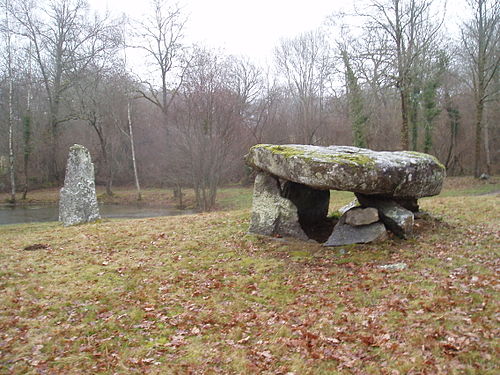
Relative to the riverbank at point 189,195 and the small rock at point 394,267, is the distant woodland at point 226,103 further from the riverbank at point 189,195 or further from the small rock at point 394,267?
the small rock at point 394,267

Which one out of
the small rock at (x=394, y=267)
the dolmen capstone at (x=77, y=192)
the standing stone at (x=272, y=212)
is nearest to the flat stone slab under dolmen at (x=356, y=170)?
the standing stone at (x=272, y=212)

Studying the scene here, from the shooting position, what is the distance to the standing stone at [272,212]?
851 centimetres

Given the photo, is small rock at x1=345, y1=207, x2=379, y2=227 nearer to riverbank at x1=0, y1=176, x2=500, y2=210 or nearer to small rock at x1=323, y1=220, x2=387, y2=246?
small rock at x1=323, y1=220, x2=387, y2=246

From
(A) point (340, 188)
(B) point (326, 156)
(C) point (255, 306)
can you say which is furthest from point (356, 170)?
(C) point (255, 306)

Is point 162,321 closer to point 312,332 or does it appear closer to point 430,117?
point 312,332

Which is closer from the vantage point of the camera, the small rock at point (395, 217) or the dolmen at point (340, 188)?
the dolmen at point (340, 188)

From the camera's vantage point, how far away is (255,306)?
5.55 m

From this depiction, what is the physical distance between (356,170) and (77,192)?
1027 cm

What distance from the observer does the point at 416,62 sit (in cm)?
2081

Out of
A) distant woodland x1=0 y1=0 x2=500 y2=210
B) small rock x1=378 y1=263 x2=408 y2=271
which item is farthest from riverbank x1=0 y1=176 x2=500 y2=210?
small rock x1=378 y1=263 x2=408 y2=271

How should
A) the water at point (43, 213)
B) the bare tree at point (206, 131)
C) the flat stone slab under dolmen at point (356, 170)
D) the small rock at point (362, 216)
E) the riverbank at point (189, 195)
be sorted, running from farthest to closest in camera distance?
1. the riverbank at point (189, 195)
2. the bare tree at point (206, 131)
3. the water at point (43, 213)
4. the small rock at point (362, 216)
5. the flat stone slab under dolmen at point (356, 170)

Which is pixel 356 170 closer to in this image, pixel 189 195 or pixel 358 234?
pixel 358 234

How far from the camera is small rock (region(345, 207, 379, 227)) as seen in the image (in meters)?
7.68

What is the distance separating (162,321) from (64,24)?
106 ft
